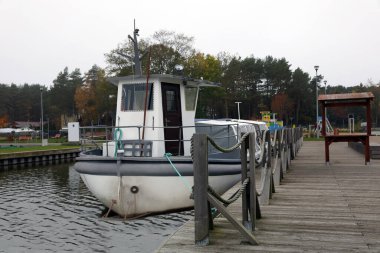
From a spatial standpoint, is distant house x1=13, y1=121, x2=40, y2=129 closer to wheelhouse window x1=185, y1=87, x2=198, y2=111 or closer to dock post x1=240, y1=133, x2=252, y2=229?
wheelhouse window x1=185, y1=87, x2=198, y2=111

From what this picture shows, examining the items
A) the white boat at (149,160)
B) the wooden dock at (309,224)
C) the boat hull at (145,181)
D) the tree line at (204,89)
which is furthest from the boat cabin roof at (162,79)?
the tree line at (204,89)

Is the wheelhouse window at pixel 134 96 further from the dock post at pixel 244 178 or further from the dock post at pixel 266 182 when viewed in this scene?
the dock post at pixel 244 178

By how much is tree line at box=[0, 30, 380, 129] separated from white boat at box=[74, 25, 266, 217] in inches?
1179

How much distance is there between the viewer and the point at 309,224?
5211 millimetres

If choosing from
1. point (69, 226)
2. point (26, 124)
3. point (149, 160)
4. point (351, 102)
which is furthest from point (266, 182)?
point (26, 124)

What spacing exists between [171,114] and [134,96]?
3.71ft

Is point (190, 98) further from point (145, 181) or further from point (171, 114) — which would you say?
point (145, 181)

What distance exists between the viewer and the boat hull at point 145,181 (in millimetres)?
8836

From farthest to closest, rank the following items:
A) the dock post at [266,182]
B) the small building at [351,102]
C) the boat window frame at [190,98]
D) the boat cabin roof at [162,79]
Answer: the boat window frame at [190,98], the small building at [351,102], the boat cabin roof at [162,79], the dock post at [266,182]

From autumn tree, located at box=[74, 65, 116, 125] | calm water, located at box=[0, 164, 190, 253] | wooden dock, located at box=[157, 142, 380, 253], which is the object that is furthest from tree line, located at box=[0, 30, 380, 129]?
wooden dock, located at box=[157, 142, 380, 253]

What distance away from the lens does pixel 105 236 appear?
371 inches

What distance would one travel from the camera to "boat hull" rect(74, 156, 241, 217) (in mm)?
8836

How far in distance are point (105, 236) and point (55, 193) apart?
24.0 ft

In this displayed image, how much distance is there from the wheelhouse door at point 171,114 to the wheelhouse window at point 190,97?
16.7 inches
